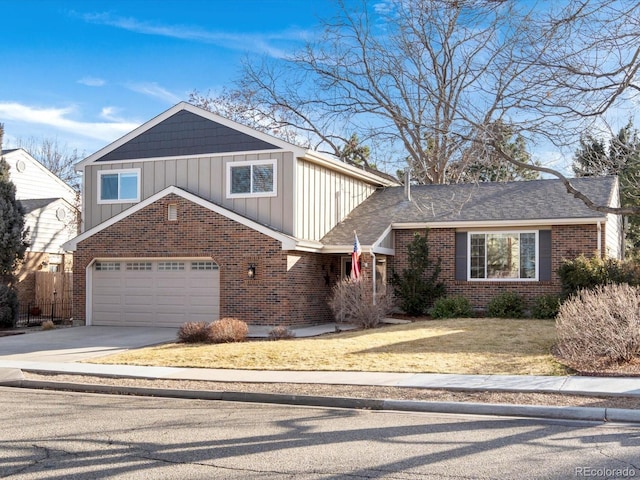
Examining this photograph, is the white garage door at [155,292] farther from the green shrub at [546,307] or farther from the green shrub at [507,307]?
the green shrub at [546,307]

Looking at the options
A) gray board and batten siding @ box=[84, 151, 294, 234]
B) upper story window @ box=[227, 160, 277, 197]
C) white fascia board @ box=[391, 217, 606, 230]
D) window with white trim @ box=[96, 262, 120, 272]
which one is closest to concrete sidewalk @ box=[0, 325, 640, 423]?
window with white trim @ box=[96, 262, 120, 272]

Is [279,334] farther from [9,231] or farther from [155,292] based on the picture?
[9,231]

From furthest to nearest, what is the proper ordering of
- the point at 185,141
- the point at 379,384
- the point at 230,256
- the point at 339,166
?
1. the point at 339,166
2. the point at 185,141
3. the point at 230,256
4. the point at 379,384

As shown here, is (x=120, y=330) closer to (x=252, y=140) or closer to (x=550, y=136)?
(x=252, y=140)

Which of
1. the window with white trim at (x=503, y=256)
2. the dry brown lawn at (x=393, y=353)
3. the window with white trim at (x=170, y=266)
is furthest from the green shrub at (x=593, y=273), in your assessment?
the window with white trim at (x=170, y=266)

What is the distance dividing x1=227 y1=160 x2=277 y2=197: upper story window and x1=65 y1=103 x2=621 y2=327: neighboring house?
1.4 inches

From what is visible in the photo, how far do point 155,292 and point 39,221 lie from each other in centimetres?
1063

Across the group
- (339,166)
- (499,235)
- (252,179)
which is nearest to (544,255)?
(499,235)

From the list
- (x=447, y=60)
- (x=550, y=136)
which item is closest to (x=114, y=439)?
(x=550, y=136)

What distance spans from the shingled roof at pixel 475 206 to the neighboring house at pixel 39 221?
1201 cm

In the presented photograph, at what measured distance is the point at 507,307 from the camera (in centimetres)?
2138

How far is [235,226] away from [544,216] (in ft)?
30.7

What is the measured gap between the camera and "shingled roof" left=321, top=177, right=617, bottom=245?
2220 cm

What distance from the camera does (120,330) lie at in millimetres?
20766
